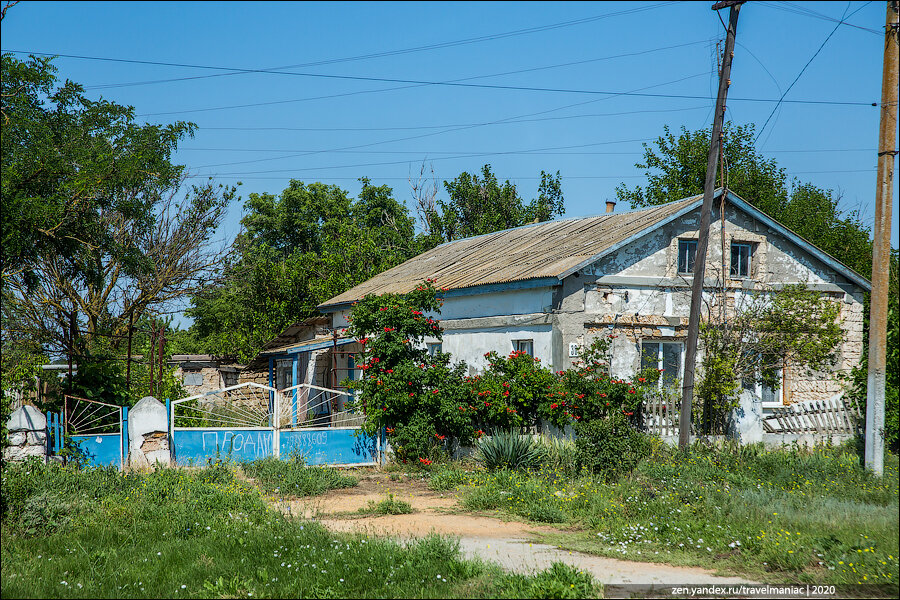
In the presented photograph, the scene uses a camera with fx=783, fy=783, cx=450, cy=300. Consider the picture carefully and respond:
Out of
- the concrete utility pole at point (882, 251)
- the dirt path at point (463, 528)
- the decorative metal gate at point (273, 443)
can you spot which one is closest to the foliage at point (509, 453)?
the dirt path at point (463, 528)

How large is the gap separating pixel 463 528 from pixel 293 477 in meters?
4.01

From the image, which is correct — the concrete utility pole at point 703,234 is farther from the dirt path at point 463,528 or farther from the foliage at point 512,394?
the dirt path at point 463,528

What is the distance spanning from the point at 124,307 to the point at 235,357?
4.15 meters

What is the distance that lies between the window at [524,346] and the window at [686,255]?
370 cm

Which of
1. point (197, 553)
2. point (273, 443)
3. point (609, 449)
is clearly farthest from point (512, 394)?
point (197, 553)

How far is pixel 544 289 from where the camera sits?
16.0 meters

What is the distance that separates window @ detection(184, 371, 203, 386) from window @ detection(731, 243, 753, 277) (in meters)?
18.3

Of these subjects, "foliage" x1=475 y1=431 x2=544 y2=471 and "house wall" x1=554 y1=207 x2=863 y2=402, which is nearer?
"foliage" x1=475 y1=431 x2=544 y2=471

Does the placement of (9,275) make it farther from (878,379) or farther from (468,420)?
(878,379)

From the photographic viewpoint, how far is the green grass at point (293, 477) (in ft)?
40.6

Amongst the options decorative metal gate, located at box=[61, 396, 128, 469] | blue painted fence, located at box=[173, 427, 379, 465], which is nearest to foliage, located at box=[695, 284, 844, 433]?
blue painted fence, located at box=[173, 427, 379, 465]

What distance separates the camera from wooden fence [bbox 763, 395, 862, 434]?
14609mm

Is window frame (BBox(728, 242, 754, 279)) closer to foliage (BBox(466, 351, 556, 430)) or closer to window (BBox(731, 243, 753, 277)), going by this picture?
window (BBox(731, 243, 753, 277))

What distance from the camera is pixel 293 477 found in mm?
12719
